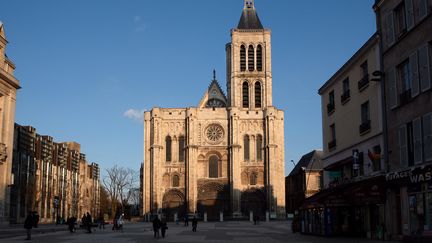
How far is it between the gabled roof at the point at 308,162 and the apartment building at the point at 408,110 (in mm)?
63465

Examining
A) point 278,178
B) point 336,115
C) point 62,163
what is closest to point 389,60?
point 336,115

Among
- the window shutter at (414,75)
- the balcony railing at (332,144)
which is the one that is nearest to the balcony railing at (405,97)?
the window shutter at (414,75)

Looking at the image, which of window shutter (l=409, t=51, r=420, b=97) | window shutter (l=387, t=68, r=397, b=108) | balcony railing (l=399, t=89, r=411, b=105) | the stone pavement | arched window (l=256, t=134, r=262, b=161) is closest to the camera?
window shutter (l=409, t=51, r=420, b=97)

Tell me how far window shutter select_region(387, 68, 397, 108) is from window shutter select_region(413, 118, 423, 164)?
2248 millimetres

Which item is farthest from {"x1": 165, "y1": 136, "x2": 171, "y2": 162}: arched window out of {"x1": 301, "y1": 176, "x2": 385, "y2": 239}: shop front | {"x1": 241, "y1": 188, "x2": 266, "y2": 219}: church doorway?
{"x1": 301, "y1": 176, "x2": 385, "y2": 239}: shop front

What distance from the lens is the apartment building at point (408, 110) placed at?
2031cm

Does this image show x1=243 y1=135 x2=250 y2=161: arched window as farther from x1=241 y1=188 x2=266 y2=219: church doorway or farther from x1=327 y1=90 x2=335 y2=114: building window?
x1=327 y1=90 x2=335 y2=114: building window

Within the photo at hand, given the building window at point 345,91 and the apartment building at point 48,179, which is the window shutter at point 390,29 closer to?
the building window at point 345,91

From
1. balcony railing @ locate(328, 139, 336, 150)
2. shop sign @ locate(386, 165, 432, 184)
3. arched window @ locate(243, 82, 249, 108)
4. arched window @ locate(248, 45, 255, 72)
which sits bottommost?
shop sign @ locate(386, 165, 432, 184)

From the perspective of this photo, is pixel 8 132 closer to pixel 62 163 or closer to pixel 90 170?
pixel 62 163

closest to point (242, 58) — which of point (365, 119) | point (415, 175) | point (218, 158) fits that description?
point (218, 158)

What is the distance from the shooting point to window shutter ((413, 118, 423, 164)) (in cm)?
2077

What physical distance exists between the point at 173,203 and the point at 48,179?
19195 mm

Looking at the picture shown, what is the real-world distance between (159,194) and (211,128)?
12780mm
